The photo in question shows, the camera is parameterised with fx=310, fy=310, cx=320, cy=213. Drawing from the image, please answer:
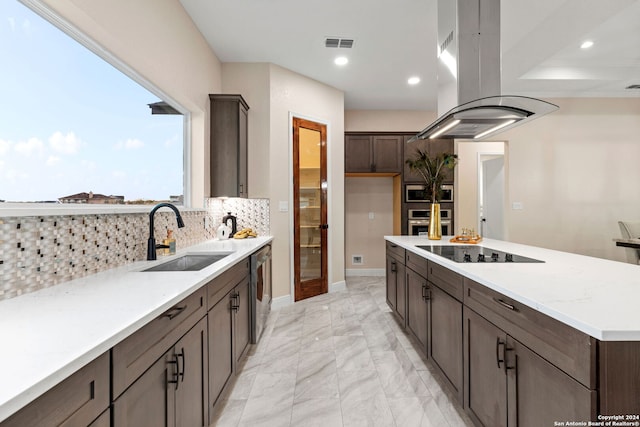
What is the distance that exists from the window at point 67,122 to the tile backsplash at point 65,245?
0.50 ft

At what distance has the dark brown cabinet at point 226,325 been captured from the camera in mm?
1661

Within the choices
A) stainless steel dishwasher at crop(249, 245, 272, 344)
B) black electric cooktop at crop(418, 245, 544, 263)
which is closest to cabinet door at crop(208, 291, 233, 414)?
stainless steel dishwasher at crop(249, 245, 272, 344)

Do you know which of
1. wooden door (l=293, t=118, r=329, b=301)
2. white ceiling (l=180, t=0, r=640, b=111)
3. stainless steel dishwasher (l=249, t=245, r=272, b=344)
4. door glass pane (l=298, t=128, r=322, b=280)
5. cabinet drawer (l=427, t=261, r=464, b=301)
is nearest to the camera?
cabinet drawer (l=427, t=261, r=464, b=301)

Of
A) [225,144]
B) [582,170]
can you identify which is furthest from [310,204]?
[582,170]

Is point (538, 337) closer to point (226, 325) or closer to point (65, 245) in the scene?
point (226, 325)

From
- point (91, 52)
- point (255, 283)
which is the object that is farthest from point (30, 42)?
point (255, 283)

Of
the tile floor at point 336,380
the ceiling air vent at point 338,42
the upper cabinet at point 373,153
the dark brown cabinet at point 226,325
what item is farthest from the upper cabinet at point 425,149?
the dark brown cabinet at point 226,325

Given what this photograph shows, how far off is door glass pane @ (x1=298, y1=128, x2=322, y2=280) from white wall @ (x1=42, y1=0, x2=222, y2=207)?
130 cm

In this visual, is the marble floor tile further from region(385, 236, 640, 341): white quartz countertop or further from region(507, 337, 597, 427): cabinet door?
region(385, 236, 640, 341): white quartz countertop

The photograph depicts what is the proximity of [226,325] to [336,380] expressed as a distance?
92cm

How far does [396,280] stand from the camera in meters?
3.23

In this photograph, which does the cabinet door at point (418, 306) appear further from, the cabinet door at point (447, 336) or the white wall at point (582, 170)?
the white wall at point (582, 170)

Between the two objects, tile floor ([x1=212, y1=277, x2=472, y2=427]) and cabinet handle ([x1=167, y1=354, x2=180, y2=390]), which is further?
tile floor ([x1=212, y1=277, x2=472, y2=427])

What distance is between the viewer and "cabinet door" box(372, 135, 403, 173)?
5266mm
